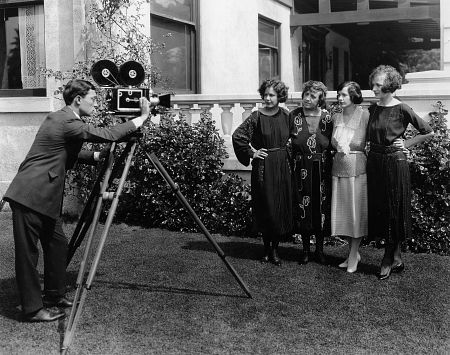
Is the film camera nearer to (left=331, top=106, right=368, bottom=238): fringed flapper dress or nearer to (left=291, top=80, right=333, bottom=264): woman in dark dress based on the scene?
(left=291, top=80, right=333, bottom=264): woman in dark dress

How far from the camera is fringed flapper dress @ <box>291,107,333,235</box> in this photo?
20.9 feet

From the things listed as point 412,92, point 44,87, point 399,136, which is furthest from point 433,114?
point 44,87

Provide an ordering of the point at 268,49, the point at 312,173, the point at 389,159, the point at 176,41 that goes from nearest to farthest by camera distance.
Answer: the point at 389,159 → the point at 312,173 → the point at 176,41 → the point at 268,49

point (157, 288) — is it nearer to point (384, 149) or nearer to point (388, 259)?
point (388, 259)

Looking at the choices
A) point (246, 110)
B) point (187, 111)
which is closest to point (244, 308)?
point (246, 110)

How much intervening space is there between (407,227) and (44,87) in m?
6.04

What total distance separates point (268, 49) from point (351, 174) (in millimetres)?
8773

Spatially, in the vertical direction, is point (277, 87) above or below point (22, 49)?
below

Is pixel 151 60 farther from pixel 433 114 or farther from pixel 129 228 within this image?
pixel 433 114

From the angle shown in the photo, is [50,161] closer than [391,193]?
Yes

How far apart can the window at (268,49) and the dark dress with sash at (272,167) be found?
7.57 meters

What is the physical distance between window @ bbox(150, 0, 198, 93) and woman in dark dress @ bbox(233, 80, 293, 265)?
3.82m

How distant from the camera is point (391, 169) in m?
5.94

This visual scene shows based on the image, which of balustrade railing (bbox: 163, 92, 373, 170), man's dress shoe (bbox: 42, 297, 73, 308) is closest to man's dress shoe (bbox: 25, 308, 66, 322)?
man's dress shoe (bbox: 42, 297, 73, 308)
